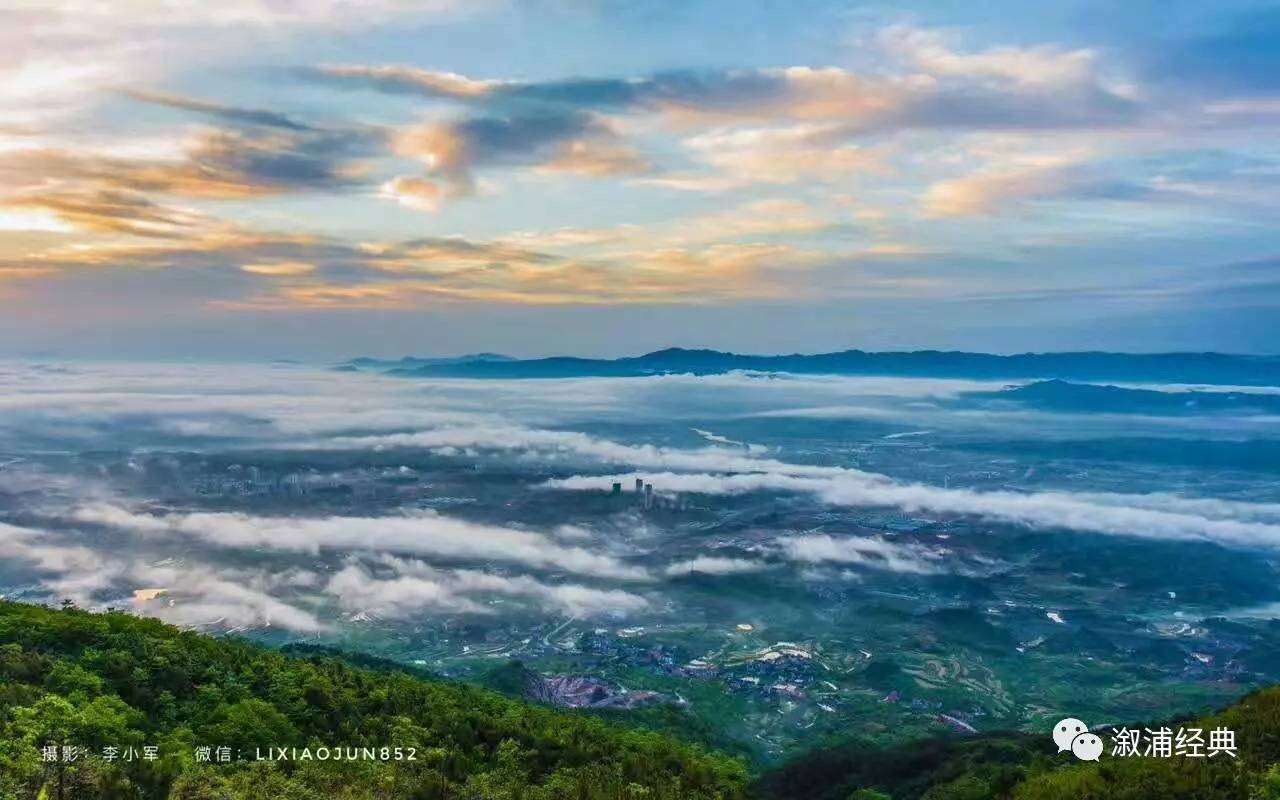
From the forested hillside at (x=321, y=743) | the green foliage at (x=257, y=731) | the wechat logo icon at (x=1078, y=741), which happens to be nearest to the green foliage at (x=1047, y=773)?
the forested hillside at (x=321, y=743)

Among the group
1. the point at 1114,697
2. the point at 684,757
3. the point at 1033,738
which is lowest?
the point at 1114,697

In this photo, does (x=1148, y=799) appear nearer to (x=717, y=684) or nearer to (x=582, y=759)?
(x=582, y=759)

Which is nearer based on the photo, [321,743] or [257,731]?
[257,731]

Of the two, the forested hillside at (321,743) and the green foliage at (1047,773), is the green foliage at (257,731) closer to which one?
the forested hillside at (321,743)

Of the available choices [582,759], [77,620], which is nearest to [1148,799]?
[582,759]

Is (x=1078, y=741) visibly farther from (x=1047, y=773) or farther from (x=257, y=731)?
(x=257, y=731)

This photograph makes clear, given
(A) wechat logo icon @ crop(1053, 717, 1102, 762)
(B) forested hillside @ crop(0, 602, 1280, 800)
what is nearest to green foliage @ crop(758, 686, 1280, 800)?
(B) forested hillside @ crop(0, 602, 1280, 800)

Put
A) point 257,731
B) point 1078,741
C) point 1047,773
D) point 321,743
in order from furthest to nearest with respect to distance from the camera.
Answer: point 1047,773 → point 321,743 → point 257,731 → point 1078,741

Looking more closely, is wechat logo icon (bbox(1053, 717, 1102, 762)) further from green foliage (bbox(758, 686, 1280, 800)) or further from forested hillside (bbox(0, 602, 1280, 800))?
forested hillside (bbox(0, 602, 1280, 800))

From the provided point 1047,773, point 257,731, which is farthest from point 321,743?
point 1047,773
